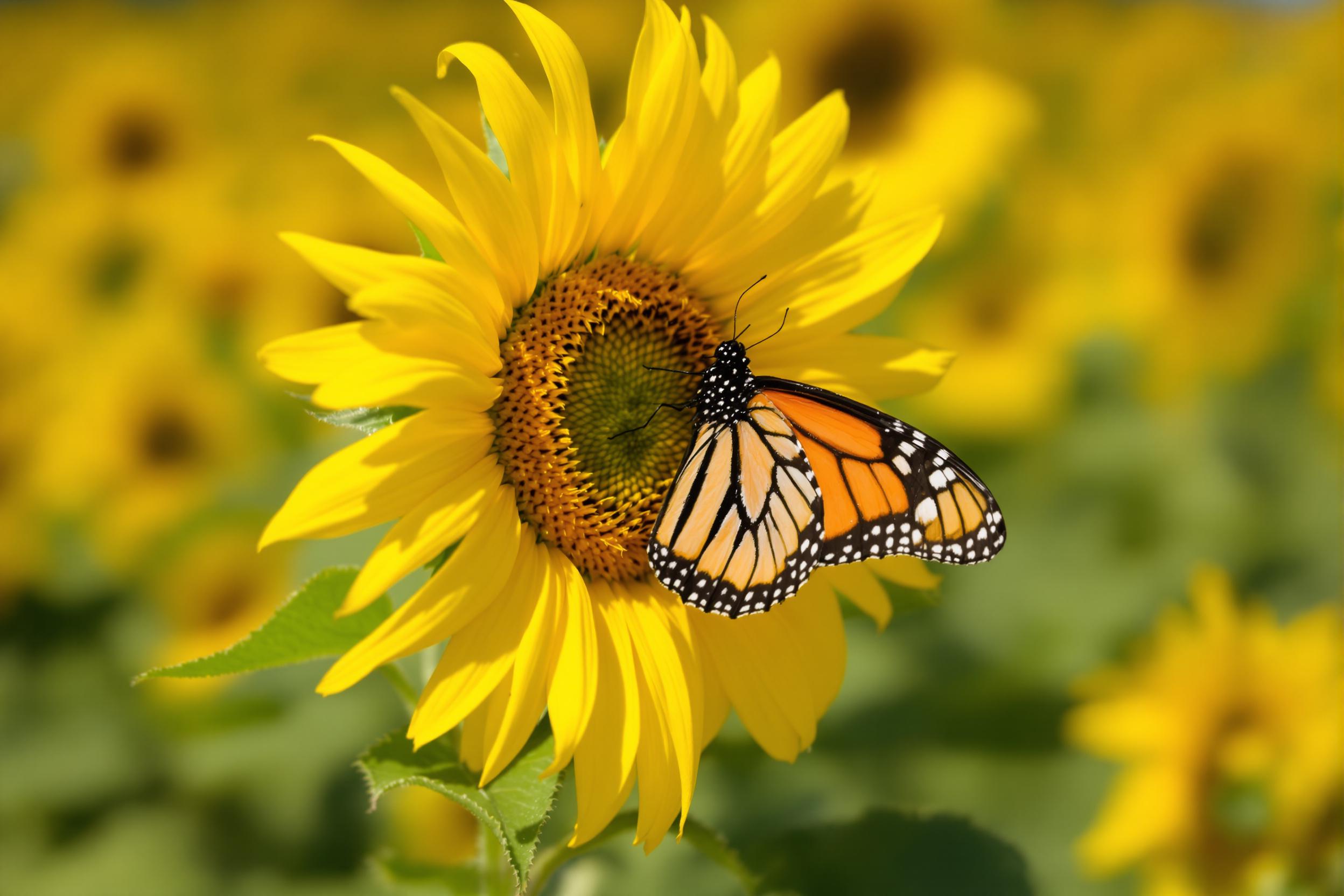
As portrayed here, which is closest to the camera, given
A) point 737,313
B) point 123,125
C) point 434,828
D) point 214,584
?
point 737,313

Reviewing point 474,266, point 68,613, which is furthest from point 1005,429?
point 68,613

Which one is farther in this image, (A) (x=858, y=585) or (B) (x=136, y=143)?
(B) (x=136, y=143)

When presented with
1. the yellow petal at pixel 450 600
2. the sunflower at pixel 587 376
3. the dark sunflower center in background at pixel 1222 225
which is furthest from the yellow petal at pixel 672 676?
the dark sunflower center in background at pixel 1222 225

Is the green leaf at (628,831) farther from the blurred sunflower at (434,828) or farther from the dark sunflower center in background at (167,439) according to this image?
the dark sunflower center in background at (167,439)

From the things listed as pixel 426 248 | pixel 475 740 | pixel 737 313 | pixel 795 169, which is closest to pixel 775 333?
pixel 737 313

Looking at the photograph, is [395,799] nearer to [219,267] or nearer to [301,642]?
[301,642]

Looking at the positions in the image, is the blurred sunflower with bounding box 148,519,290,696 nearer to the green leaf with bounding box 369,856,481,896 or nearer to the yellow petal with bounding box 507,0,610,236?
the green leaf with bounding box 369,856,481,896

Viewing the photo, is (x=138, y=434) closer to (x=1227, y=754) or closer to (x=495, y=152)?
(x=495, y=152)
